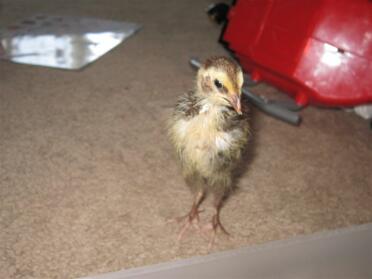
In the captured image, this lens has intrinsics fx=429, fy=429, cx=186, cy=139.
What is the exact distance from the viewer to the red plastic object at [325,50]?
1.27 m

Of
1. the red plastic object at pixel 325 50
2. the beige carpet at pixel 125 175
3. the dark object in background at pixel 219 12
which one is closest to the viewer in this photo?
the beige carpet at pixel 125 175

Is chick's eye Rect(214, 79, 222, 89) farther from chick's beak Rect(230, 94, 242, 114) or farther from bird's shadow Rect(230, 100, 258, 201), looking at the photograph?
bird's shadow Rect(230, 100, 258, 201)

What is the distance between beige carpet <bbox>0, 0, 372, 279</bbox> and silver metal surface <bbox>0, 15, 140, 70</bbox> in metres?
0.07

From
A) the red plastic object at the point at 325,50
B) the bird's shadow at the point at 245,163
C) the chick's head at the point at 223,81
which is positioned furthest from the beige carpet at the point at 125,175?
the chick's head at the point at 223,81

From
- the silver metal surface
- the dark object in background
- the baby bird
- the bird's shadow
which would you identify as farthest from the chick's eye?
the dark object in background

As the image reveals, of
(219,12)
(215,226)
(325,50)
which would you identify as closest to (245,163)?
(215,226)

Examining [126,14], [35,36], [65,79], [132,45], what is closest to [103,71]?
[65,79]

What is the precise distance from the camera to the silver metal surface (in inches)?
64.9

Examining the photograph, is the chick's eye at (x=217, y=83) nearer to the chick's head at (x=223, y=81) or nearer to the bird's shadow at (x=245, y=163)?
the chick's head at (x=223, y=81)

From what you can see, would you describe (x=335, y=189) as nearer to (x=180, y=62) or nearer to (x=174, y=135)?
(x=174, y=135)

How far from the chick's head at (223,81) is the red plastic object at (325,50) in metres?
0.58

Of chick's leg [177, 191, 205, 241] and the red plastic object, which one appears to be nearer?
chick's leg [177, 191, 205, 241]

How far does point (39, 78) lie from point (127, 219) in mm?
755

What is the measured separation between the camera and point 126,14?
2182mm
